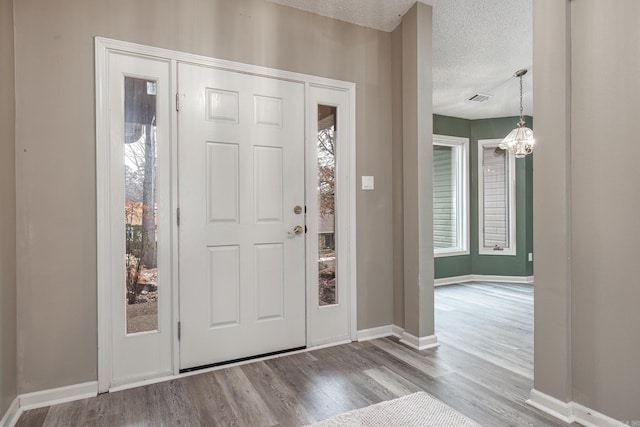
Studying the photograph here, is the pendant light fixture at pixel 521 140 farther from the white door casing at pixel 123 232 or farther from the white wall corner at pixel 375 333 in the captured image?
the white door casing at pixel 123 232

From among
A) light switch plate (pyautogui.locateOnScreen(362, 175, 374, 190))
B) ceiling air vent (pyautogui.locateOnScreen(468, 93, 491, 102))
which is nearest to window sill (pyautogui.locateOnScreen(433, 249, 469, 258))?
ceiling air vent (pyautogui.locateOnScreen(468, 93, 491, 102))

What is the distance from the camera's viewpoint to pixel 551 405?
1854mm

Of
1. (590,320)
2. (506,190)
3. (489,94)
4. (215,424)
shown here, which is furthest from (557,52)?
(506,190)

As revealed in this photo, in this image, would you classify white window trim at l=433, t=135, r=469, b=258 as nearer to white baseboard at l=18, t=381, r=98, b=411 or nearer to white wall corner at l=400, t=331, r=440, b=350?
white wall corner at l=400, t=331, r=440, b=350

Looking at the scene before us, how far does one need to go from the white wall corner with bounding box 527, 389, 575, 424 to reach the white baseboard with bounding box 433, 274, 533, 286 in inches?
130

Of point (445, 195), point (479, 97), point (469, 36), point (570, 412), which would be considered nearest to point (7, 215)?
point (570, 412)

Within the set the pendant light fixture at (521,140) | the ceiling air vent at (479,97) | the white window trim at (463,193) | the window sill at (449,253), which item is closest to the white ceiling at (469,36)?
the ceiling air vent at (479,97)

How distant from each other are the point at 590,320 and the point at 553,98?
3.81 ft

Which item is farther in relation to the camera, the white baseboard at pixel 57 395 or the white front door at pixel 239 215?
the white front door at pixel 239 215

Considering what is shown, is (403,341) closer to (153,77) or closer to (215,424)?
(215,424)

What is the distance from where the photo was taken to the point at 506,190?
5418mm

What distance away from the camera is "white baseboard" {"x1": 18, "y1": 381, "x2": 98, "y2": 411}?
1.93m

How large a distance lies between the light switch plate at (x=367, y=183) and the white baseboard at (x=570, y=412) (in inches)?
70.4

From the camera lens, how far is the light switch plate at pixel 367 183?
2.98 meters
